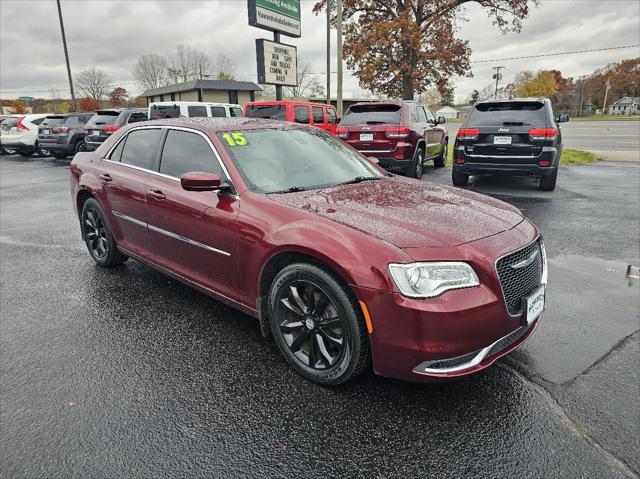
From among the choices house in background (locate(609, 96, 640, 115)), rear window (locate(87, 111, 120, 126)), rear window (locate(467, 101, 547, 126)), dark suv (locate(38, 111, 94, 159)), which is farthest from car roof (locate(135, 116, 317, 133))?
house in background (locate(609, 96, 640, 115))

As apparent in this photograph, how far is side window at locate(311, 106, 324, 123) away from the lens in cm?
1353

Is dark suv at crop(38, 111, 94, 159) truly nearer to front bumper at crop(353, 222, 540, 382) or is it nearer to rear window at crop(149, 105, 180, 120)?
rear window at crop(149, 105, 180, 120)

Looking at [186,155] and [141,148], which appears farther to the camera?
[141,148]

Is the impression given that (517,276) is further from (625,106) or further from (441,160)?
(625,106)

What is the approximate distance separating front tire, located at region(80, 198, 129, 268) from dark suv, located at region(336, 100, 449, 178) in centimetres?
574

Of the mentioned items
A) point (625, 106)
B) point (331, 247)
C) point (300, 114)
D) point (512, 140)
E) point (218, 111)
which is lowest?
point (331, 247)

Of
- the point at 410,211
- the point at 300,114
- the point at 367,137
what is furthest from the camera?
the point at 300,114

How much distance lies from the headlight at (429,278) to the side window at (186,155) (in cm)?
161

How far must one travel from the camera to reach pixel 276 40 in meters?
16.8

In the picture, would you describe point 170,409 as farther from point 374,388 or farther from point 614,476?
point 614,476

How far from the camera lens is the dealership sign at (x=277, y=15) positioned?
15219 millimetres

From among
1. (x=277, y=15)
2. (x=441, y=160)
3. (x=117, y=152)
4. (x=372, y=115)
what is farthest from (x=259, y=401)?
(x=277, y=15)

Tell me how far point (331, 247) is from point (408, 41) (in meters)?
24.9

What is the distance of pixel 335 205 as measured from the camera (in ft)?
9.29
